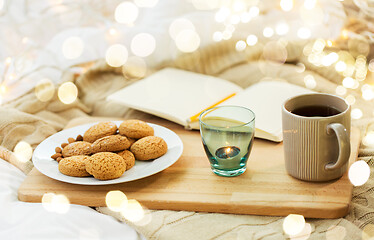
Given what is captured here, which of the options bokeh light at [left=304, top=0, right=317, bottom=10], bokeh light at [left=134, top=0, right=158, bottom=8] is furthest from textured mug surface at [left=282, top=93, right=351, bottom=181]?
bokeh light at [left=134, top=0, right=158, bottom=8]

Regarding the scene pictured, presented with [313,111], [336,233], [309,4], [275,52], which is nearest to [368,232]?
[336,233]

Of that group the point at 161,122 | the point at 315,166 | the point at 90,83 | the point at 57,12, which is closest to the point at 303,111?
the point at 315,166

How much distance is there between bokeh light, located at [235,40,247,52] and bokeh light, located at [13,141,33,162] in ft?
2.05

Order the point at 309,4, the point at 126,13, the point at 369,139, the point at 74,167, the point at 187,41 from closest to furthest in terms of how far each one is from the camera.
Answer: the point at 74,167 → the point at 369,139 → the point at 187,41 → the point at 309,4 → the point at 126,13

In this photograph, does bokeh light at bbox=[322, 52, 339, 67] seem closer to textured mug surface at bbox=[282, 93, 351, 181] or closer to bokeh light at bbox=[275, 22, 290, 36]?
bokeh light at bbox=[275, 22, 290, 36]

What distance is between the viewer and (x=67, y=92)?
111cm

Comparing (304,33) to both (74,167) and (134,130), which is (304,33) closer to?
(134,130)

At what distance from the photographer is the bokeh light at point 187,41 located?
3.94 feet

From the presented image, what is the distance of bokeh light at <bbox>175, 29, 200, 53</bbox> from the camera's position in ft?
3.94

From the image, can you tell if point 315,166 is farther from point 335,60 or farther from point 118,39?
point 118,39

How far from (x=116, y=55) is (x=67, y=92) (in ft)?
0.59

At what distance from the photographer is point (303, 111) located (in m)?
0.72

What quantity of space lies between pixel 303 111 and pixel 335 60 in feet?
1.63

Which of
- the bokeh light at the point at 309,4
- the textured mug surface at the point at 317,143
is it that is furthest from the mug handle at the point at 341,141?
the bokeh light at the point at 309,4
